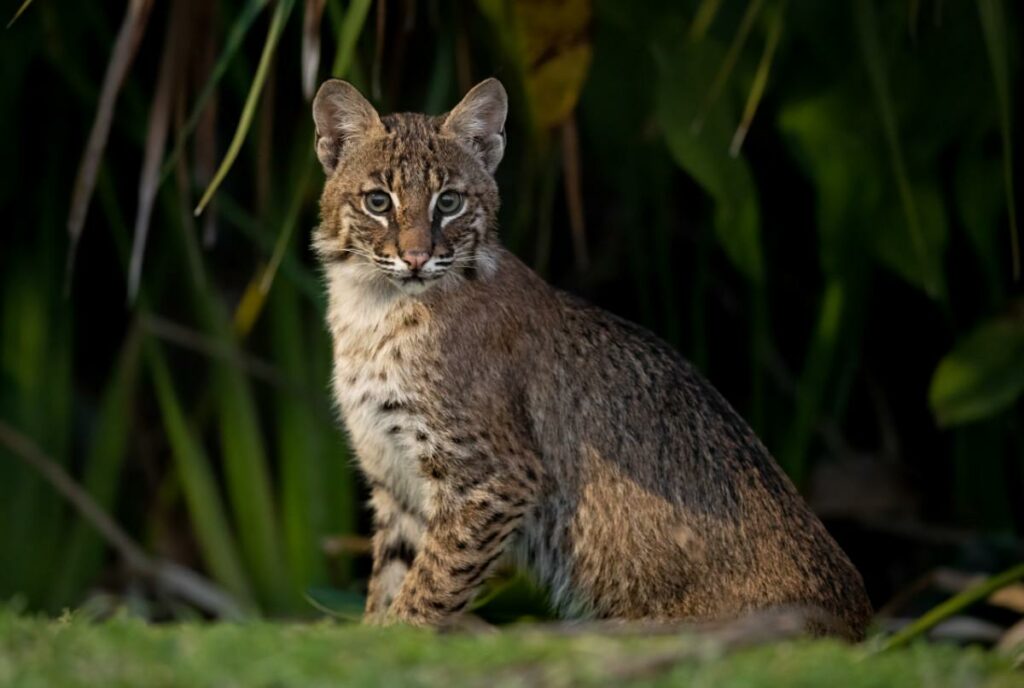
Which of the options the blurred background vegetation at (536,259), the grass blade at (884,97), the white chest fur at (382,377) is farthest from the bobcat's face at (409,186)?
the grass blade at (884,97)

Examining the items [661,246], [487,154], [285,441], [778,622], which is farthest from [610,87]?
[778,622]

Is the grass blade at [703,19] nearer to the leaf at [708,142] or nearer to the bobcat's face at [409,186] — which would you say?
the leaf at [708,142]

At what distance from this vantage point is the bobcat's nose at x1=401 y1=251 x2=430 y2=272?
4.50m

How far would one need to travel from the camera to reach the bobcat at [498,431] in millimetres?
4625

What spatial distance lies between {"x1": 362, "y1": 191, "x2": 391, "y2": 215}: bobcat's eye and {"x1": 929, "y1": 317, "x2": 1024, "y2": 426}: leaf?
1.99m

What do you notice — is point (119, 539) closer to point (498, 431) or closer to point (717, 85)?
point (498, 431)

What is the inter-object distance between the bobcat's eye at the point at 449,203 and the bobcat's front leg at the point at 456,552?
0.77 meters

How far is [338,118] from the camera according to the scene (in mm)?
4852

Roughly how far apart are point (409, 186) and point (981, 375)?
2111mm

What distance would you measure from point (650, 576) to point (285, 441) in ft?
6.99

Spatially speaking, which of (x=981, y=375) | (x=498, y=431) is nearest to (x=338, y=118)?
(x=498, y=431)

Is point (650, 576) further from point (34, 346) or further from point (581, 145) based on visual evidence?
point (34, 346)

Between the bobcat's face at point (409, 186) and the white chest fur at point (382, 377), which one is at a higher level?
the bobcat's face at point (409, 186)

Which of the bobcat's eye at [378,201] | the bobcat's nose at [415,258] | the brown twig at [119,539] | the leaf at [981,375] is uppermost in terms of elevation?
the bobcat's eye at [378,201]
